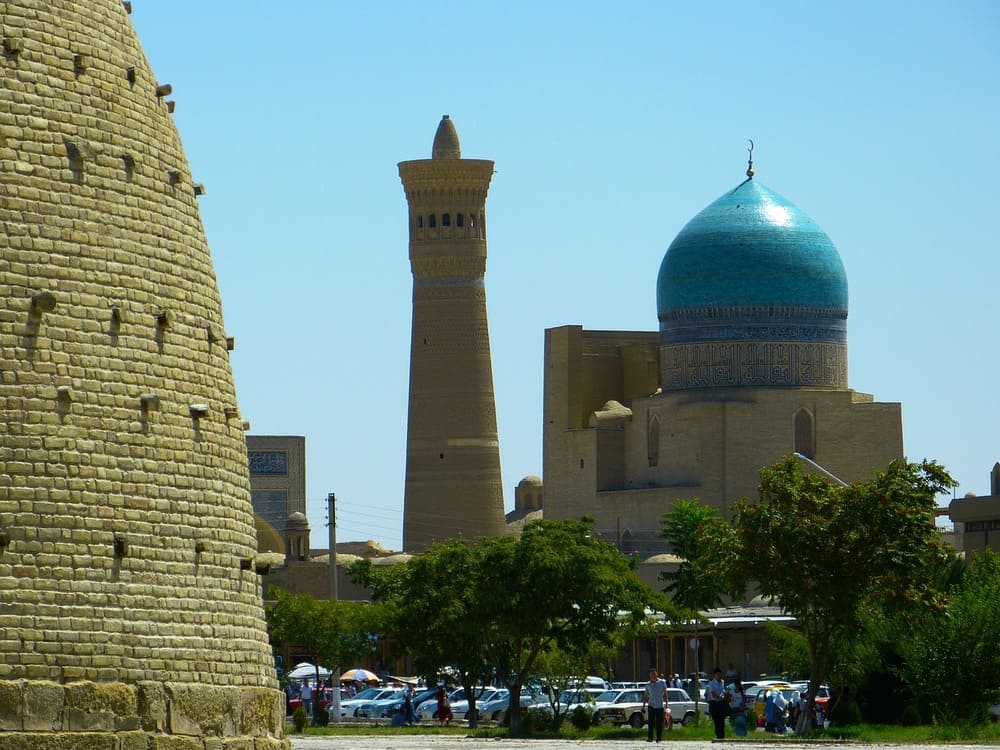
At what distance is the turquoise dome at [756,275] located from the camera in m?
55.1

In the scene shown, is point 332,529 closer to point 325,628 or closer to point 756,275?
point 325,628

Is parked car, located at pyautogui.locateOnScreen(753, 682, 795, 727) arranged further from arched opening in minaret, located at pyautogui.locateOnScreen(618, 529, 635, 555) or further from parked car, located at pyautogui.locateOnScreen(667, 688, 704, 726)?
arched opening in minaret, located at pyautogui.locateOnScreen(618, 529, 635, 555)

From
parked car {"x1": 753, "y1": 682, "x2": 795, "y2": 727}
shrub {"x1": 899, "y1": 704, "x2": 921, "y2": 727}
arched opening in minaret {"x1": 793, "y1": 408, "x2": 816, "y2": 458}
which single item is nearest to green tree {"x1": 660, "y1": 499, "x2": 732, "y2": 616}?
parked car {"x1": 753, "y1": 682, "x2": 795, "y2": 727}

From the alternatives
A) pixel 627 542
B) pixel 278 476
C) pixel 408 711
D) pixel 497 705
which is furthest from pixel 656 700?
pixel 278 476

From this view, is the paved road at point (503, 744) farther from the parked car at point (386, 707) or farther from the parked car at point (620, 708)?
the parked car at point (386, 707)

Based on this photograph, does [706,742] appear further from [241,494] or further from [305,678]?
[305,678]

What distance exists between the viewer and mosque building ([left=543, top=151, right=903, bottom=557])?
179ft

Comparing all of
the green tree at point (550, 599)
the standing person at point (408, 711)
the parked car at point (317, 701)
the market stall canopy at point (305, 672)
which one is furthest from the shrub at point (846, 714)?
the market stall canopy at point (305, 672)

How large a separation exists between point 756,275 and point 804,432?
420 centimetres

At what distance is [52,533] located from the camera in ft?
35.6

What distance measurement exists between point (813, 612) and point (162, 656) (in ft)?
44.4

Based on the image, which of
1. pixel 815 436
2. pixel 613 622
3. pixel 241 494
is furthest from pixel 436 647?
pixel 815 436

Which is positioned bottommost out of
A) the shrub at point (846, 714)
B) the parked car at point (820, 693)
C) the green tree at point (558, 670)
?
the shrub at point (846, 714)

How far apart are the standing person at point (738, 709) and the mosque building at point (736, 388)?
25760 millimetres
